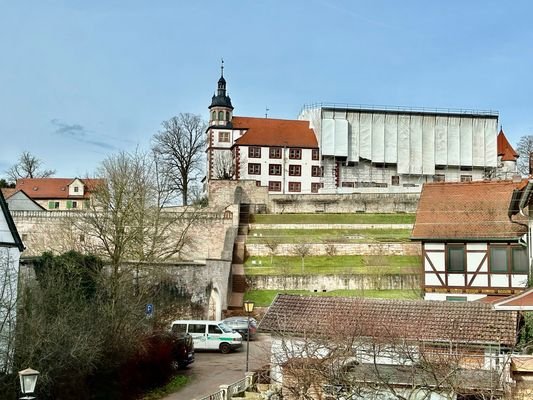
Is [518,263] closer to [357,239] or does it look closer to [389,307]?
[389,307]

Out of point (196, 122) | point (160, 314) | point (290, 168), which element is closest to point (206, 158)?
point (196, 122)

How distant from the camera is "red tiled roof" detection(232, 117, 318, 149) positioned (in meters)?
70.3

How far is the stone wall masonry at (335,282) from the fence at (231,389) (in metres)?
21.6

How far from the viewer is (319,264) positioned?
151ft

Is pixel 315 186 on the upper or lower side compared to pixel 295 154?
lower

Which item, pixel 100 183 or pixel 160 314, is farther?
pixel 100 183

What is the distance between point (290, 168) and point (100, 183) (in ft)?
107

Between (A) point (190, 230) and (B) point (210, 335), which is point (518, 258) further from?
(A) point (190, 230)

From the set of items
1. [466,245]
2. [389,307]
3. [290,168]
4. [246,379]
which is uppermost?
[290,168]

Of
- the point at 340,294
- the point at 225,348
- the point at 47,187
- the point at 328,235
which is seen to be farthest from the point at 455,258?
the point at 47,187

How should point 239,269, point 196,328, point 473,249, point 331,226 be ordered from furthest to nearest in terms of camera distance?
point 331,226
point 239,269
point 473,249
point 196,328

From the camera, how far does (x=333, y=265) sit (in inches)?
1789

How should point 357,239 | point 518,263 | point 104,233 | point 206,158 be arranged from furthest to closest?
point 206,158 → point 357,239 → point 104,233 → point 518,263

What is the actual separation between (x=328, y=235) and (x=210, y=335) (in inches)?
942
